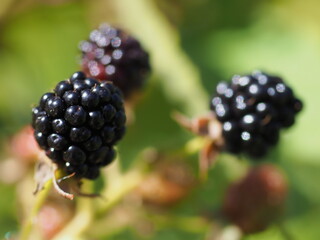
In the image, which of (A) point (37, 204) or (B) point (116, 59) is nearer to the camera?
(A) point (37, 204)

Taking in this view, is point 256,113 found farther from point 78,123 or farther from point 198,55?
point 198,55

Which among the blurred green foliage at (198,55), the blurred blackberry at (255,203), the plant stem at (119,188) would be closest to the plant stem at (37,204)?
the plant stem at (119,188)

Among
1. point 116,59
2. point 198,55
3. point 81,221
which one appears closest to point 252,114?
point 116,59

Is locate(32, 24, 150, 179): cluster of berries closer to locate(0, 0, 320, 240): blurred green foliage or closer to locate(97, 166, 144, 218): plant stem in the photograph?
locate(97, 166, 144, 218): plant stem

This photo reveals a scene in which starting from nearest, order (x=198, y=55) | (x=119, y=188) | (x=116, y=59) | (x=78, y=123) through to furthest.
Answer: (x=78, y=123) < (x=116, y=59) < (x=119, y=188) < (x=198, y=55)

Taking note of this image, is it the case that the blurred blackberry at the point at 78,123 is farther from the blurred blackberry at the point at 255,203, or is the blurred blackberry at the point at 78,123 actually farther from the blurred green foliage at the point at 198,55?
the blurred green foliage at the point at 198,55

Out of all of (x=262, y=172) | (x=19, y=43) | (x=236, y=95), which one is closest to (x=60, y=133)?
(x=236, y=95)
